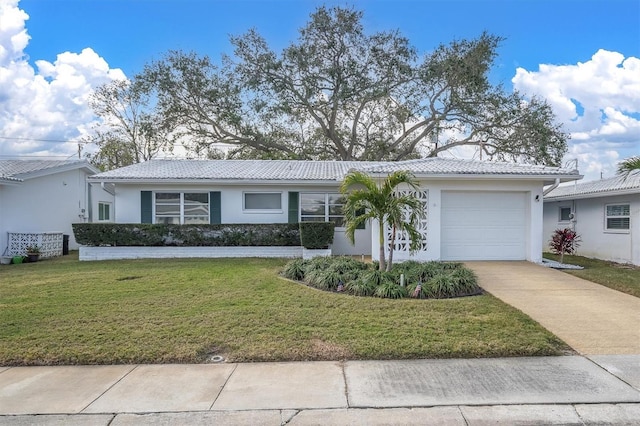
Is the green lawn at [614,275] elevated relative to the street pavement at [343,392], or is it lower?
elevated

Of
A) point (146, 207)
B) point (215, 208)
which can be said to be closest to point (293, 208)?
point (215, 208)

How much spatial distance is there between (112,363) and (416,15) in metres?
Result: 16.6

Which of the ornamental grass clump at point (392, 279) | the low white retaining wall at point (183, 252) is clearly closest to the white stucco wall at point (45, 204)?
the low white retaining wall at point (183, 252)

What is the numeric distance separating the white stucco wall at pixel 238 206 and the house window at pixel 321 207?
0.22 metres

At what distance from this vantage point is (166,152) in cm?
2578

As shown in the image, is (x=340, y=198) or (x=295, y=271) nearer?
(x=295, y=271)

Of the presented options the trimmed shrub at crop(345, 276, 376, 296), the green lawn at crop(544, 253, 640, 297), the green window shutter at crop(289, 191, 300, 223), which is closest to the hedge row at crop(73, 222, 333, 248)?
the green window shutter at crop(289, 191, 300, 223)

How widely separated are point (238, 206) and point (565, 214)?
13.5m

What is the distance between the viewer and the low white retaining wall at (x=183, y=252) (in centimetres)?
1374

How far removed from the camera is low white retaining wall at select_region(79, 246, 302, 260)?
45.1 ft

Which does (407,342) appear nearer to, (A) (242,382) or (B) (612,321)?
(A) (242,382)

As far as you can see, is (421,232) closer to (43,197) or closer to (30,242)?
(30,242)

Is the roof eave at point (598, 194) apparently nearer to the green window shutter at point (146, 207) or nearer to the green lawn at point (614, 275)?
the green lawn at point (614, 275)

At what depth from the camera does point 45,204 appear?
1599cm
